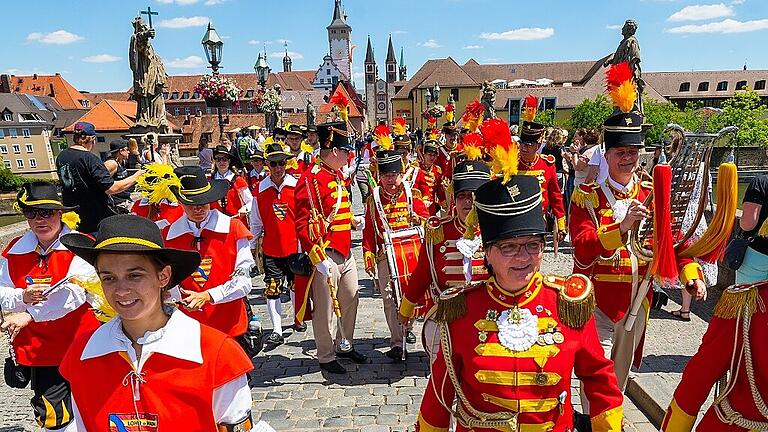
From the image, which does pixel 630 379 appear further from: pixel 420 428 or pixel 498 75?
pixel 498 75

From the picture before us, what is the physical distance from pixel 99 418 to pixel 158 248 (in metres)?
0.71

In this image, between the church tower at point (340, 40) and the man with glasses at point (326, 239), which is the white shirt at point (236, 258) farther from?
the church tower at point (340, 40)

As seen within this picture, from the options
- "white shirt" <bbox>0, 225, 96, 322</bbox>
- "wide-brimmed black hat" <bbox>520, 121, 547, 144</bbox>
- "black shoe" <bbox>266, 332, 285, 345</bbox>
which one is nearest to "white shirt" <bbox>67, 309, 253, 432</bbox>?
"white shirt" <bbox>0, 225, 96, 322</bbox>

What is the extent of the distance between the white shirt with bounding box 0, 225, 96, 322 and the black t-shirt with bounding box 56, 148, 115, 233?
1994 millimetres

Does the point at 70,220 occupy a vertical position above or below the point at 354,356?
above

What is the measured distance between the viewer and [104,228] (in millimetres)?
2090

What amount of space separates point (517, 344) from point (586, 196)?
6.88ft

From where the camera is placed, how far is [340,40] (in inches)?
4948

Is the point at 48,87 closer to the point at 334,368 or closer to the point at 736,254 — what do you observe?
the point at 334,368

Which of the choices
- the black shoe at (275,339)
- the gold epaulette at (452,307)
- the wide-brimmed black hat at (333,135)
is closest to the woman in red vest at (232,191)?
the black shoe at (275,339)

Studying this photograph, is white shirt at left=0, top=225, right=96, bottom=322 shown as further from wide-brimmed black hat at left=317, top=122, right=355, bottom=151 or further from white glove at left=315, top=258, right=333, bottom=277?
wide-brimmed black hat at left=317, top=122, right=355, bottom=151

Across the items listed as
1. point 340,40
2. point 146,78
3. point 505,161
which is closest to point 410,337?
point 505,161

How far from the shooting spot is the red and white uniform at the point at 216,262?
4.07 m

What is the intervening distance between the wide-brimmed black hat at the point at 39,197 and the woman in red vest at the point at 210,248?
799mm
